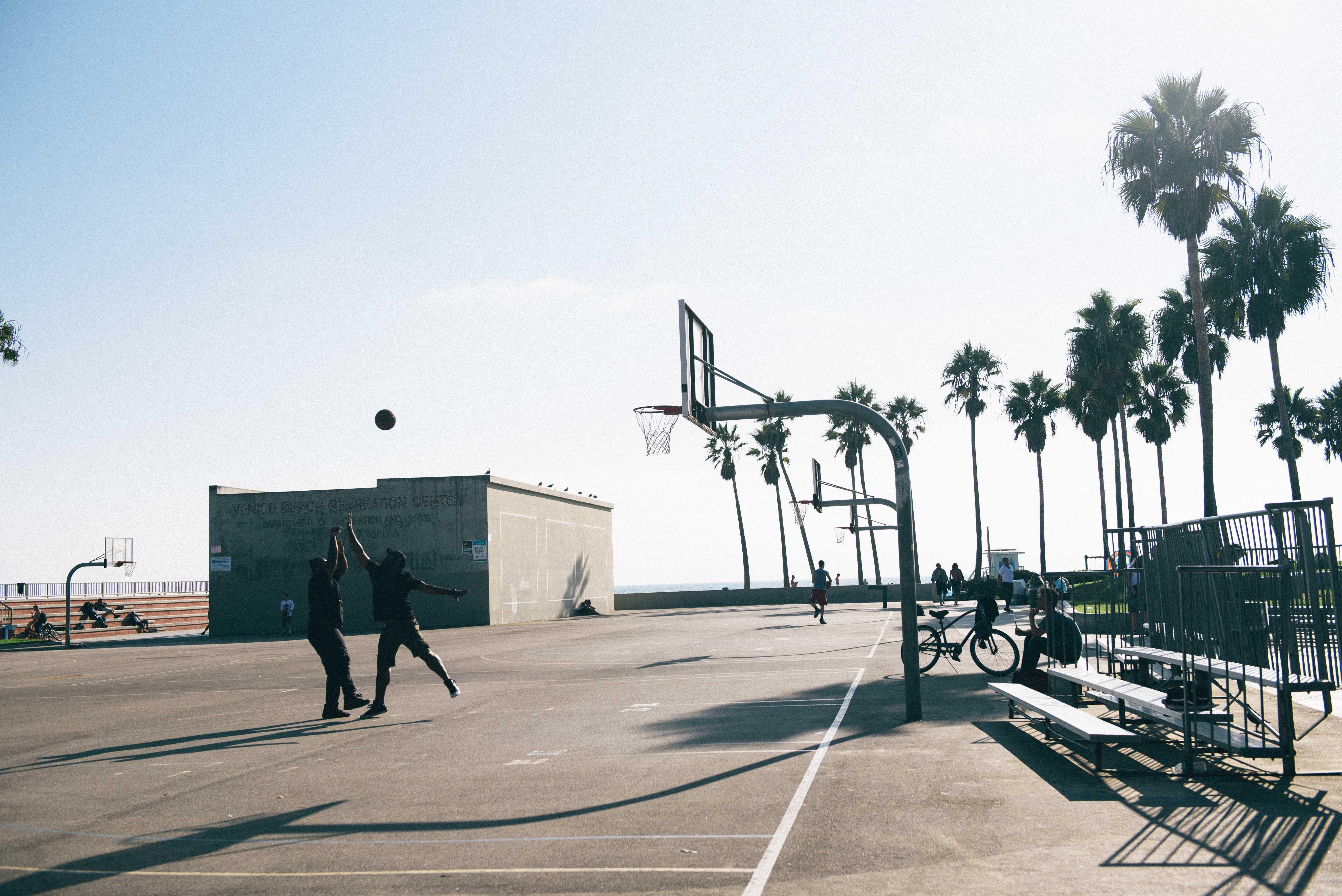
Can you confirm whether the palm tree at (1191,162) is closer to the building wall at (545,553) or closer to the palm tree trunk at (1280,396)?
the palm tree trunk at (1280,396)

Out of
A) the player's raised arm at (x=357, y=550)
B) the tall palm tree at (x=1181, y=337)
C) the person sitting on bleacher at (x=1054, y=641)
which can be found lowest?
the person sitting on bleacher at (x=1054, y=641)

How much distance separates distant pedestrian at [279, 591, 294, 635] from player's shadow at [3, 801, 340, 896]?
3388 cm

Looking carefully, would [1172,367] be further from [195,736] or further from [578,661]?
[195,736]

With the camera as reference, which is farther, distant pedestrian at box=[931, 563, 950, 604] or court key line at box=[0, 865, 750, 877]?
distant pedestrian at box=[931, 563, 950, 604]

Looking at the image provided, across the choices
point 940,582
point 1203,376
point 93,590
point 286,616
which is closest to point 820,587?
point 1203,376

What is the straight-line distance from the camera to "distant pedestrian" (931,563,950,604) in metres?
45.3

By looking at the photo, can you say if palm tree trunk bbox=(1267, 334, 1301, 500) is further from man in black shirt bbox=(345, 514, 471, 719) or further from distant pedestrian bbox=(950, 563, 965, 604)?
man in black shirt bbox=(345, 514, 471, 719)

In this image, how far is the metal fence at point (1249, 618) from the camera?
7414 millimetres

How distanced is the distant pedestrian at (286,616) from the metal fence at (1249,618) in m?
35.0


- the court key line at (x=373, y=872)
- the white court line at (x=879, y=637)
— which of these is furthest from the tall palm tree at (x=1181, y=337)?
the court key line at (x=373, y=872)

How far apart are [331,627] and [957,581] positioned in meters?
35.0

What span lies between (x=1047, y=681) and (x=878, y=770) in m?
4.75

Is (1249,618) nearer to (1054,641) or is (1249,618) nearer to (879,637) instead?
(1054,641)

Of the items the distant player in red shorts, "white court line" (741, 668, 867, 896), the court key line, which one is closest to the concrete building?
the distant player in red shorts
